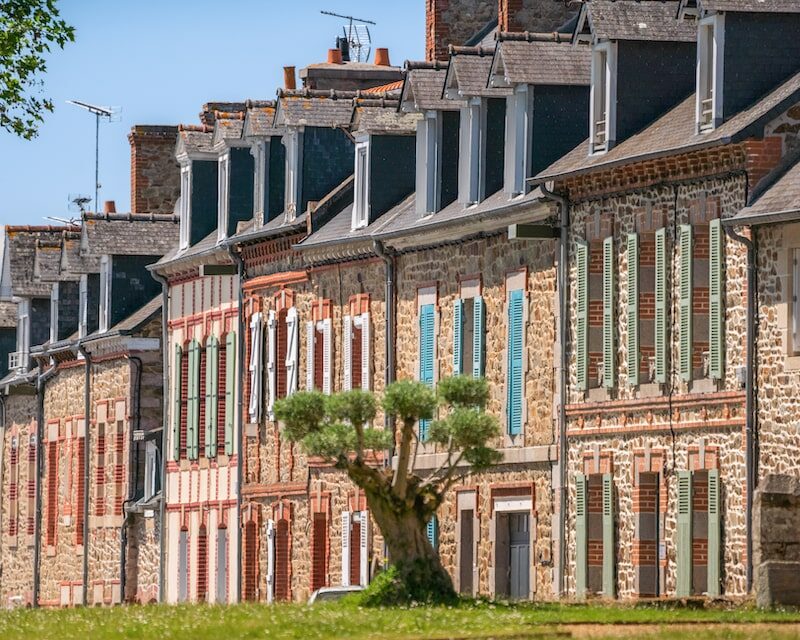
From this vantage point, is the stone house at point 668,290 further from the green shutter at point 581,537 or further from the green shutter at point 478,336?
the green shutter at point 478,336

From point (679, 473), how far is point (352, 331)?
38.0 feet

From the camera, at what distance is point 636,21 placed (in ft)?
127

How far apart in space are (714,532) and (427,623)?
6797mm

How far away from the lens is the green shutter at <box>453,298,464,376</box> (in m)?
42.8

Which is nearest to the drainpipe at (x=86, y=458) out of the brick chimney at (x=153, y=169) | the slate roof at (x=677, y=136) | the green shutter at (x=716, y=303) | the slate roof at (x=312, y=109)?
the brick chimney at (x=153, y=169)

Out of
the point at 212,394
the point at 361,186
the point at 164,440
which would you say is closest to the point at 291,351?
the point at 361,186

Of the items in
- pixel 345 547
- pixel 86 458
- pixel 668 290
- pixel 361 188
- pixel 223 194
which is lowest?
pixel 345 547

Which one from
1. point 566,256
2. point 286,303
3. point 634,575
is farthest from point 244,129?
point 634,575

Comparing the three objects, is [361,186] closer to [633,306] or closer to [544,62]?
[544,62]

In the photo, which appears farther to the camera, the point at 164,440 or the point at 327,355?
the point at 164,440

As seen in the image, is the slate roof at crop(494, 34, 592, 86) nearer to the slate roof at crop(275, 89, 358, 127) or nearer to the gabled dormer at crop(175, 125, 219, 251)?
the slate roof at crop(275, 89, 358, 127)

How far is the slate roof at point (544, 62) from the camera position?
133 feet

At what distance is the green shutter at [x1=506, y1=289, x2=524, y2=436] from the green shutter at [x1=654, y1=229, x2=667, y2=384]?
164 inches

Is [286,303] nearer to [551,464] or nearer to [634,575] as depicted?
[551,464]
